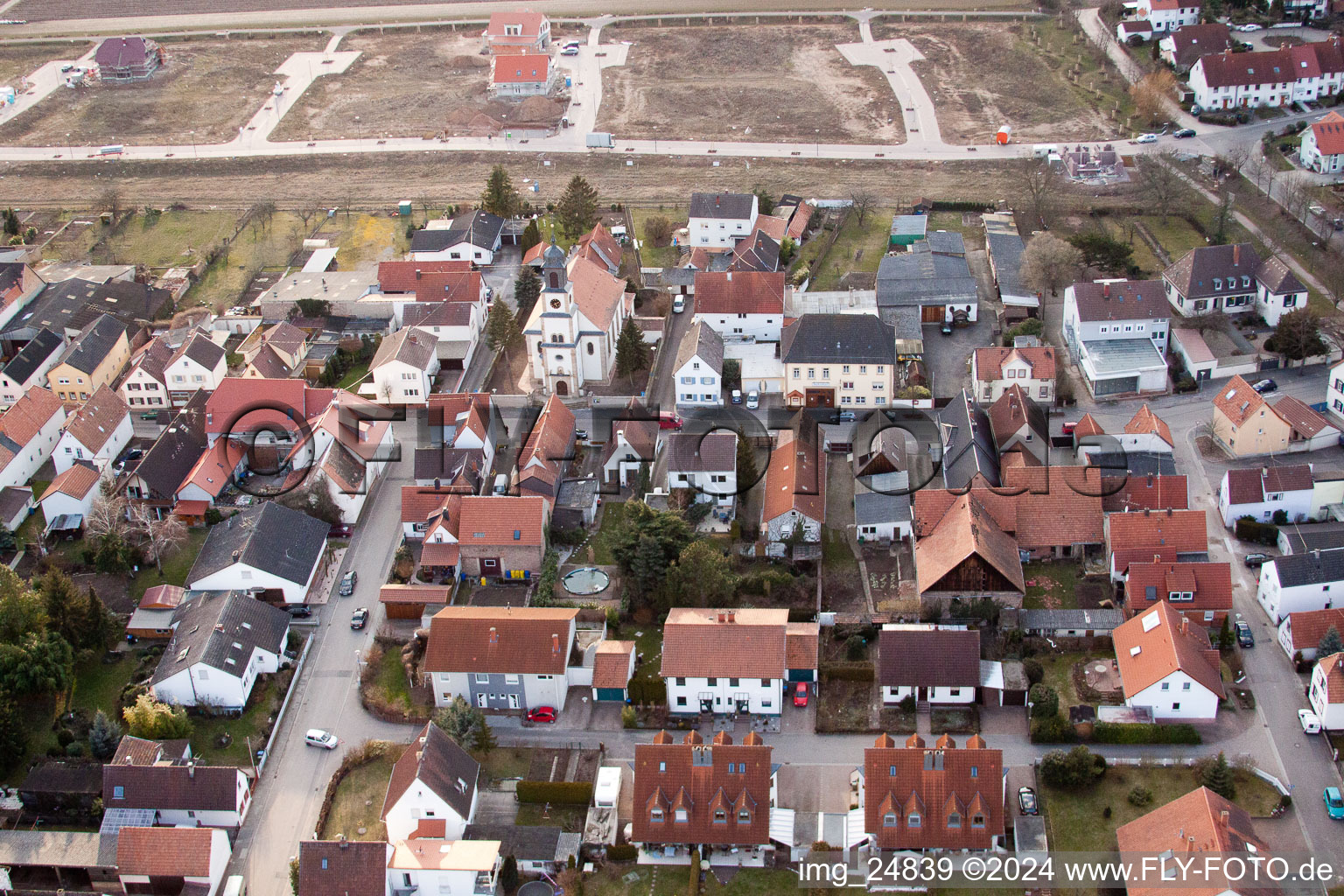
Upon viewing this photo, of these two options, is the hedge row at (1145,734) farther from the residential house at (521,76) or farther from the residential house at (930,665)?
the residential house at (521,76)

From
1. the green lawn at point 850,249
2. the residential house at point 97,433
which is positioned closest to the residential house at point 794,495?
the green lawn at point 850,249

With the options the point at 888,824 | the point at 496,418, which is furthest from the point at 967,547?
the point at 496,418

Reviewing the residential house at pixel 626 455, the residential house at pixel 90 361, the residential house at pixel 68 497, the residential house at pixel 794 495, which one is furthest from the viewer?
the residential house at pixel 90 361

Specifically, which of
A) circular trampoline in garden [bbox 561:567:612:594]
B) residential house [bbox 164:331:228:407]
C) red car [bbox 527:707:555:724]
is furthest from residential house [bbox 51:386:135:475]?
red car [bbox 527:707:555:724]

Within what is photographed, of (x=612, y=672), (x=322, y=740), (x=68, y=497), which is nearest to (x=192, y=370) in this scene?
(x=68, y=497)

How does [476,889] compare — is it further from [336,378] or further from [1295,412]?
[1295,412]

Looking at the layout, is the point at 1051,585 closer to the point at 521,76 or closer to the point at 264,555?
the point at 264,555
